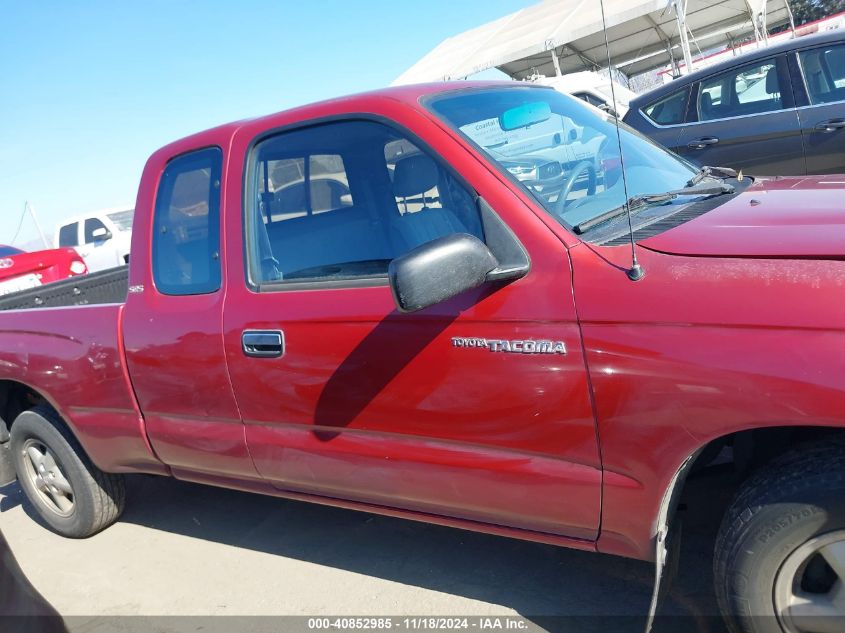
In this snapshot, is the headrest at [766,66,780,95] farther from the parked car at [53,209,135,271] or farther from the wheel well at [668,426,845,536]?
the parked car at [53,209,135,271]

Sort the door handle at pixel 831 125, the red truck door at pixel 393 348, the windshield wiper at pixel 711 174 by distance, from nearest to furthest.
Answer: the red truck door at pixel 393 348 < the windshield wiper at pixel 711 174 < the door handle at pixel 831 125

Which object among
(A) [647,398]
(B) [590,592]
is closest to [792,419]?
(A) [647,398]

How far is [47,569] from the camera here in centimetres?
361

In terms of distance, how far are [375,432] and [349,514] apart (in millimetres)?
1305

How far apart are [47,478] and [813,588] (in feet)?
11.6

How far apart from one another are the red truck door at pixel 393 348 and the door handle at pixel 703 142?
4.30m

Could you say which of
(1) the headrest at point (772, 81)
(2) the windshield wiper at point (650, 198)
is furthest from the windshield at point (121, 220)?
(2) the windshield wiper at point (650, 198)

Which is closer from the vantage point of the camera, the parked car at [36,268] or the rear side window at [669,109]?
the rear side window at [669,109]

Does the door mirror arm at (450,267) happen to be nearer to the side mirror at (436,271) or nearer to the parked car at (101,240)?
the side mirror at (436,271)

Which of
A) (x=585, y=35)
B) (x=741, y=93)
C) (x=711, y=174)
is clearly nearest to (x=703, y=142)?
(x=741, y=93)

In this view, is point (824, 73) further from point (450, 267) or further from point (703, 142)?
point (450, 267)

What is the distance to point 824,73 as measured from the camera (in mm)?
5766

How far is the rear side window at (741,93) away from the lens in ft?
19.5

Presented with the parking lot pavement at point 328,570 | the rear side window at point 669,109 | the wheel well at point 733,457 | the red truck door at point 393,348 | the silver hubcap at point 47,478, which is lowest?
the parking lot pavement at point 328,570
